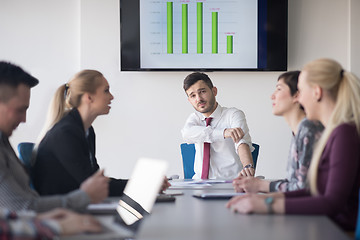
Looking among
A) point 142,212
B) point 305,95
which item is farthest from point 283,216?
point 142,212

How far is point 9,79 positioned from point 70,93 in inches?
33.9

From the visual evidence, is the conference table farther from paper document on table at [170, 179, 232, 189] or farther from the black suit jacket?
paper document on table at [170, 179, 232, 189]

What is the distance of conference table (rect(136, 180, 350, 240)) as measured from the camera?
165 centimetres

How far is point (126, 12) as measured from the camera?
5137 mm

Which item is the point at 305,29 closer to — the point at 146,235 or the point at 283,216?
the point at 283,216

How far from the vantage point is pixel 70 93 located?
287 centimetres

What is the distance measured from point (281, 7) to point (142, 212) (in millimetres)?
2900

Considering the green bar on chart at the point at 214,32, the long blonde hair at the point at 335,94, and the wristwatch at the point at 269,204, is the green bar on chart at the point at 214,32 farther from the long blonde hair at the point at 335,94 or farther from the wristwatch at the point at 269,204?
the wristwatch at the point at 269,204

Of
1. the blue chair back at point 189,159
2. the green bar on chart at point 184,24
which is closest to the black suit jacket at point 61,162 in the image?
the blue chair back at point 189,159

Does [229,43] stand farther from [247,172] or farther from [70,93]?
[70,93]

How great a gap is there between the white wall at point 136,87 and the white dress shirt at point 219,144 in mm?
1025

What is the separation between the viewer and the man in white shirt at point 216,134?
154 inches

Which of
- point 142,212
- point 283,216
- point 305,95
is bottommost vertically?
point 142,212

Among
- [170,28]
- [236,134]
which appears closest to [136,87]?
[170,28]
